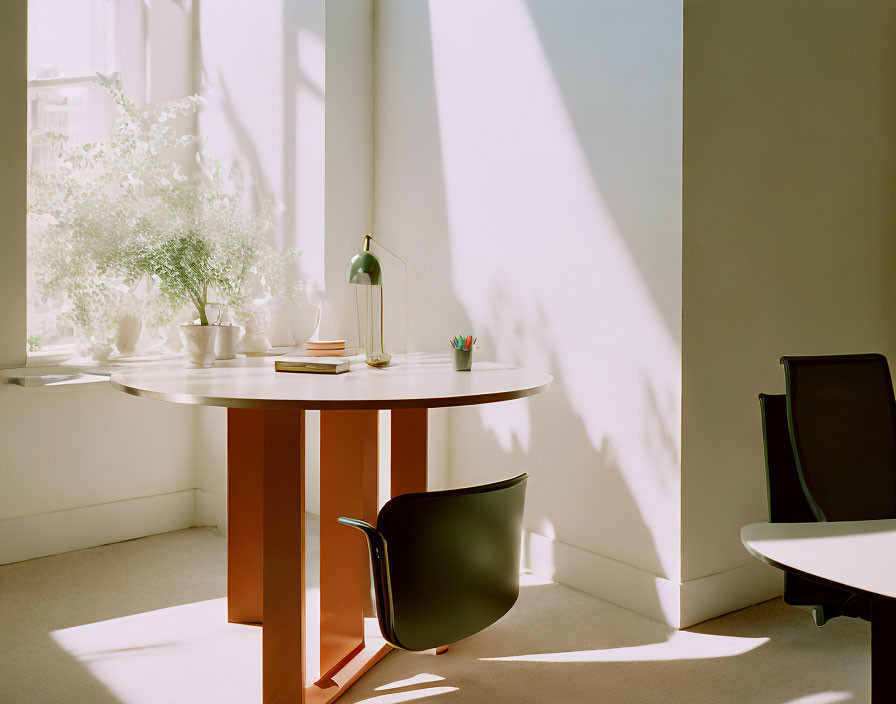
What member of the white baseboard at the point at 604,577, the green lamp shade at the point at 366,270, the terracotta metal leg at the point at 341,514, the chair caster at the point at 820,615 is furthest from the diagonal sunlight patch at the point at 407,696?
the green lamp shade at the point at 366,270

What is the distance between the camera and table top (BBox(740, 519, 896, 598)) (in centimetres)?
118

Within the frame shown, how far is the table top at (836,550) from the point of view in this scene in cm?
118

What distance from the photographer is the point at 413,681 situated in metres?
2.32

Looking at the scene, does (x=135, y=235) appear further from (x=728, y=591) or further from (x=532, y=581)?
(x=728, y=591)

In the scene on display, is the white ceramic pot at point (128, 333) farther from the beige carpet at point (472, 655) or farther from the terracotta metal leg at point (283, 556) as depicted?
the terracotta metal leg at point (283, 556)

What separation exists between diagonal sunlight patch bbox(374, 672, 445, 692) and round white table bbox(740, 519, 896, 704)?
1.23m

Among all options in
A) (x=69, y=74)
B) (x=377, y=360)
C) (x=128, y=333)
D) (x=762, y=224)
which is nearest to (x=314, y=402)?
(x=377, y=360)

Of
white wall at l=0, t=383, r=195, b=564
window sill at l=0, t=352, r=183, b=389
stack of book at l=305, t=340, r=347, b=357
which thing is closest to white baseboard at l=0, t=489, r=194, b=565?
white wall at l=0, t=383, r=195, b=564

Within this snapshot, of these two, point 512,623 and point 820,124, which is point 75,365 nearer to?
point 512,623

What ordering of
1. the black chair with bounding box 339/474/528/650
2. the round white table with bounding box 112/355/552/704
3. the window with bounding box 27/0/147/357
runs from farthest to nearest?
the window with bounding box 27/0/147/357 → the round white table with bounding box 112/355/552/704 → the black chair with bounding box 339/474/528/650

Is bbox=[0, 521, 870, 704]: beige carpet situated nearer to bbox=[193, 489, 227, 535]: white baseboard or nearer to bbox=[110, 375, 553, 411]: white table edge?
bbox=[193, 489, 227, 535]: white baseboard

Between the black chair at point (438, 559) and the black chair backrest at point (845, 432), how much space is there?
0.77m

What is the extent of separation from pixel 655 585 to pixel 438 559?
1341 mm

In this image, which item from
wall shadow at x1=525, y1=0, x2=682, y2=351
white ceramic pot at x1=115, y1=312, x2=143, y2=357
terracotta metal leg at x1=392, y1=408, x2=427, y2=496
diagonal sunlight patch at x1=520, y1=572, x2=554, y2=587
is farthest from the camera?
white ceramic pot at x1=115, y1=312, x2=143, y2=357
